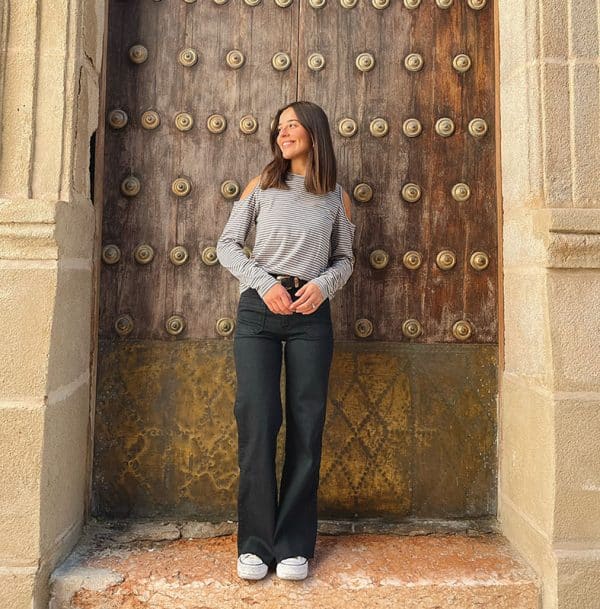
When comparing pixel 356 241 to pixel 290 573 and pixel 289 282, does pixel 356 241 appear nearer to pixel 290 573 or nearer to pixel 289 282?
pixel 289 282

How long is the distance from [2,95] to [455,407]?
2232mm

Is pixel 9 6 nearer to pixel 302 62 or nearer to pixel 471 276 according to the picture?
pixel 302 62

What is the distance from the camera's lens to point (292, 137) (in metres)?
2.07

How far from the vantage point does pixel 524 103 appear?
2186mm

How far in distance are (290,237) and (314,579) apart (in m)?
1.23

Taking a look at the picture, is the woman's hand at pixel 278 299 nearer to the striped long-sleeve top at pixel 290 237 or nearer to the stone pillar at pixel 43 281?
the striped long-sleeve top at pixel 290 237

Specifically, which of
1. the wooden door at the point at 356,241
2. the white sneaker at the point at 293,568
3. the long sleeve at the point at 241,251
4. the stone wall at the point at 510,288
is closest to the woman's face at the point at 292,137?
the long sleeve at the point at 241,251

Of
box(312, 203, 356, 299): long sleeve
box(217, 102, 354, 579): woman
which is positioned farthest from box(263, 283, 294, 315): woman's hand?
box(312, 203, 356, 299): long sleeve

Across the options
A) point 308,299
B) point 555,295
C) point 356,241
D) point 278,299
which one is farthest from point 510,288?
point 278,299

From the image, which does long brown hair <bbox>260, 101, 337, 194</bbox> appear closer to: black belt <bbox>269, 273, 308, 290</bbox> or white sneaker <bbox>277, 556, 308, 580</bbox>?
black belt <bbox>269, 273, 308, 290</bbox>

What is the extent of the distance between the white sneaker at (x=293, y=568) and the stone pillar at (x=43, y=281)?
2.75 ft

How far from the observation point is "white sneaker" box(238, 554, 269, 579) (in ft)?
6.30

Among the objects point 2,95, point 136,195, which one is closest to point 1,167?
point 2,95

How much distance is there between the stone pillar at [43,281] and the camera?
1937mm
